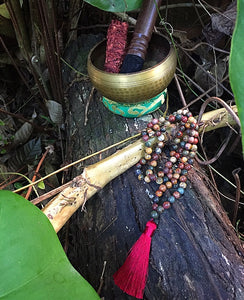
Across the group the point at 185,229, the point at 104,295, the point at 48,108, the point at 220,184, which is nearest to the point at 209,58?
the point at 220,184

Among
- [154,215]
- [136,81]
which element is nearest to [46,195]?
[154,215]

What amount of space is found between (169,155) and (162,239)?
0.22 metres

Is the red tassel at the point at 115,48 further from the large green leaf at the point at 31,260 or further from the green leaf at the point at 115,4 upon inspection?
the large green leaf at the point at 31,260

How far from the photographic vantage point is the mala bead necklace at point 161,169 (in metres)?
0.60

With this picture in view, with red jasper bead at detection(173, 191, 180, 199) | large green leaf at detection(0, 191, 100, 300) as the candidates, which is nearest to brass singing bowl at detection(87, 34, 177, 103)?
red jasper bead at detection(173, 191, 180, 199)

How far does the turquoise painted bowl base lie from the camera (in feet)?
2.64

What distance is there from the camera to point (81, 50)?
111 centimetres

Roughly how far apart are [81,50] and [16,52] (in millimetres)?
302

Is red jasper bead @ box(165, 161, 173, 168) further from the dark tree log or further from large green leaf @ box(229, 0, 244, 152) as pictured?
large green leaf @ box(229, 0, 244, 152)

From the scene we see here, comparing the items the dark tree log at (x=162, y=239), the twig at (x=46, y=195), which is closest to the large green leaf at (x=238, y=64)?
the dark tree log at (x=162, y=239)

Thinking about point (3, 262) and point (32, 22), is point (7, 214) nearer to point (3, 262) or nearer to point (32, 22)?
point (3, 262)

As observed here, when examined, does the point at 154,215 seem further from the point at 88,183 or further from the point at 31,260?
the point at 31,260

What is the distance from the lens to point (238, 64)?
1.22 ft

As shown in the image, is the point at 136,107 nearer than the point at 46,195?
No
